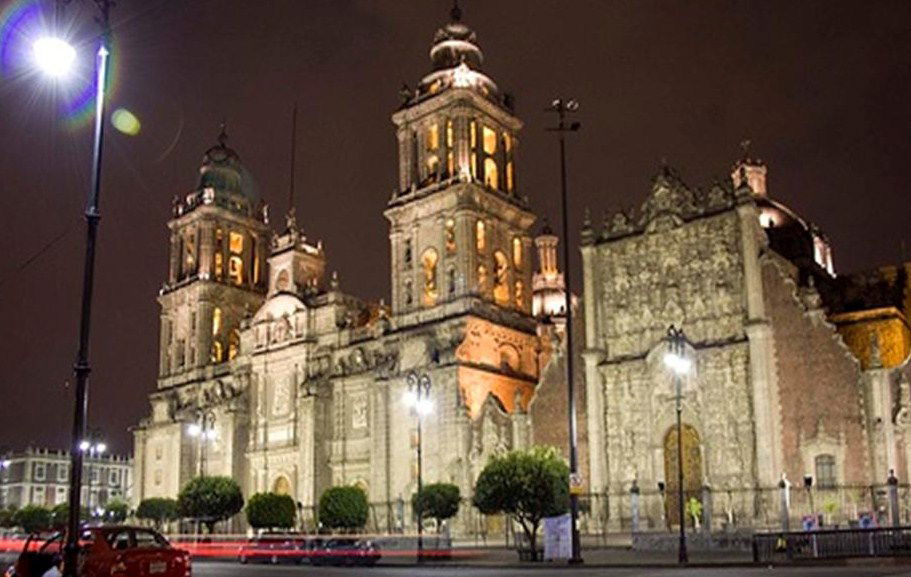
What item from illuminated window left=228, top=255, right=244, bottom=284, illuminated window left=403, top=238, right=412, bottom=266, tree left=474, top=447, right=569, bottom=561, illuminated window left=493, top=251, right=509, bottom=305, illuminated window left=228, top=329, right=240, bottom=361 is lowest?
tree left=474, top=447, right=569, bottom=561

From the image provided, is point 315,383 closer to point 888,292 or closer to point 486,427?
point 486,427

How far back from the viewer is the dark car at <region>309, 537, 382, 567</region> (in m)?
37.5

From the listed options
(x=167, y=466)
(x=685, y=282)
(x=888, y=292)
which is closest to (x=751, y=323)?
(x=685, y=282)

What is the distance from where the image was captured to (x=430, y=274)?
213 ft

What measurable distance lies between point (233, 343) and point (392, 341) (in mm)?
24253

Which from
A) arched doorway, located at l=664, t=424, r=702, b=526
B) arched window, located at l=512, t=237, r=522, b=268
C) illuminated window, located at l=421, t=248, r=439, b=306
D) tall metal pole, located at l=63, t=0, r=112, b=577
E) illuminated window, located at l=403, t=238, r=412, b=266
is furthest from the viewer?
arched window, located at l=512, t=237, r=522, b=268

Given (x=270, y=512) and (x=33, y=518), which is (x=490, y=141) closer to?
(x=270, y=512)

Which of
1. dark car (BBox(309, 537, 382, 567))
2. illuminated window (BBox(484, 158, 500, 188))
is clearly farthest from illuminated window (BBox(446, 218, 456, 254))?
dark car (BBox(309, 537, 382, 567))

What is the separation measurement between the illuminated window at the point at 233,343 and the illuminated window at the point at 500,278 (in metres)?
27.4

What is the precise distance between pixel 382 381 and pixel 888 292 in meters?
30.6

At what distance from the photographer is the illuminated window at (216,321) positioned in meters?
83.3

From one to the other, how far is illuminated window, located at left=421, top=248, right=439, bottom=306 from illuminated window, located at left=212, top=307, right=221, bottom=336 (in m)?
26.4

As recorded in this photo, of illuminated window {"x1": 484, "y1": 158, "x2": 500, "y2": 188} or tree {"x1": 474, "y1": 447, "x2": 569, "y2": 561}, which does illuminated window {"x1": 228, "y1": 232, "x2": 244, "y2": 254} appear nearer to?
illuminated window {"x1": 484, "y1": 158, "x2": 500, "y2": 188}

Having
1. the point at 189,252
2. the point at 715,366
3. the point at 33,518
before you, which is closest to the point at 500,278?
the point at 715,366
